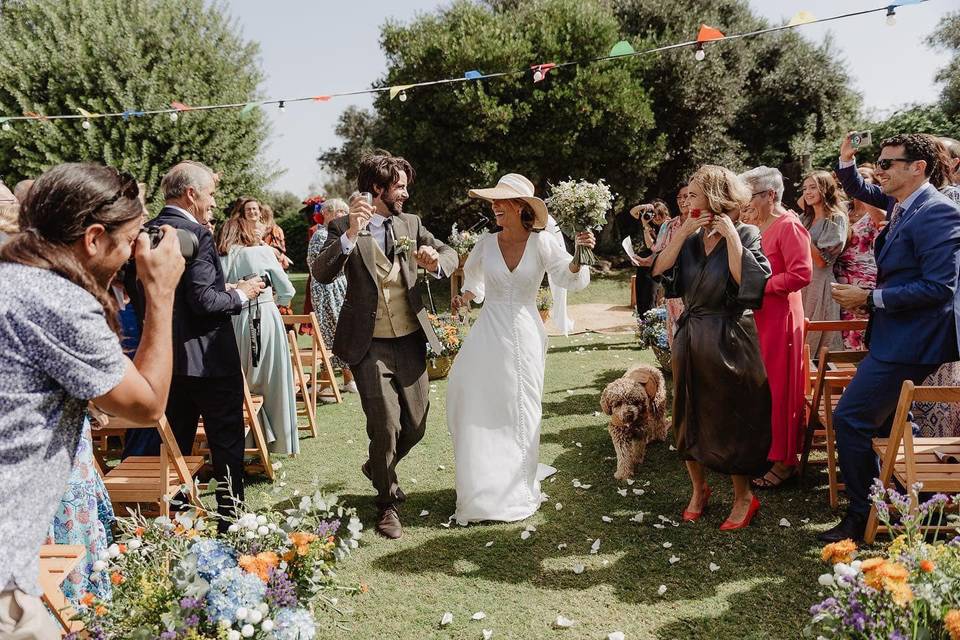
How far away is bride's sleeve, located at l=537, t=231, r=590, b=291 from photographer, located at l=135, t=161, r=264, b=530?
6.28 feet

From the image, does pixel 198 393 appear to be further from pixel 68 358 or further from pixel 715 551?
pixel 715 551

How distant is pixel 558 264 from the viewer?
472 cm

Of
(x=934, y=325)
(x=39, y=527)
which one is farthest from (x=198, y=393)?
(x=934, y=325)

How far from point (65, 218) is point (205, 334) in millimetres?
2435

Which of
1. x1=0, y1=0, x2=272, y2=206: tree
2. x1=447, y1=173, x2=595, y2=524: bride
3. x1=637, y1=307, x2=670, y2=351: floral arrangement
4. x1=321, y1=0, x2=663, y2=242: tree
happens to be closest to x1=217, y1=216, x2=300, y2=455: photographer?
x1=447, y1=173, x2=595, y2=524: bride

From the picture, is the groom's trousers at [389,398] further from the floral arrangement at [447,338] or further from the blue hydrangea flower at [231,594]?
the floral arrangement at [447,338]

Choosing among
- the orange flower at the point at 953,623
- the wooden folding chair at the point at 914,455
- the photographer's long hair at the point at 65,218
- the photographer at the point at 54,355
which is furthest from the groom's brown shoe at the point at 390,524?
the orange flower at the point at 953,623

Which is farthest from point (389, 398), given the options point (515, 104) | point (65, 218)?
point (515, 104)

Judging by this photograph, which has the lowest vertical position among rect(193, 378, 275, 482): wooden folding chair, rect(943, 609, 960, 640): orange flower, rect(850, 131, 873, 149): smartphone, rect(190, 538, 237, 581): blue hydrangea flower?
rect(193, 378, 275, 482): wooden folding chair

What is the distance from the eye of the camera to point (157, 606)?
2.31 m

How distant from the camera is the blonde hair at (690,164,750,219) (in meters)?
4.12

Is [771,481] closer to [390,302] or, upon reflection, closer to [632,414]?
[632,414]

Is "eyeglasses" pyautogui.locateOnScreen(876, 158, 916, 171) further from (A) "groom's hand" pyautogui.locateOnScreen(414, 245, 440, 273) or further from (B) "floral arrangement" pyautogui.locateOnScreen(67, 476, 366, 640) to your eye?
(B) "floral arrangement" pyautogui.locateOnScreen(67, 476, 366, 640)

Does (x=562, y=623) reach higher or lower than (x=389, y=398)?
lower
